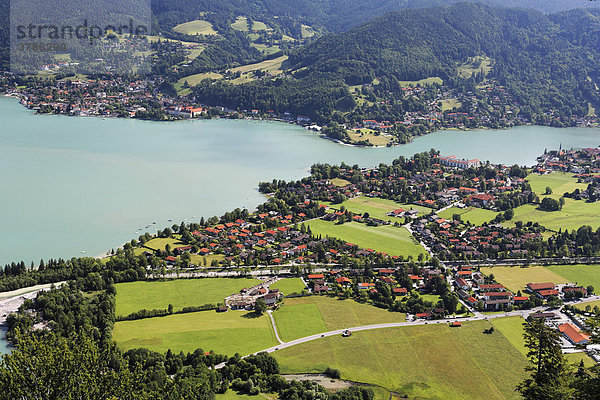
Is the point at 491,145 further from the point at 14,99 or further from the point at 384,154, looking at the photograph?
the point at 14,99

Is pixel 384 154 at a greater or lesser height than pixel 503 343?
greater

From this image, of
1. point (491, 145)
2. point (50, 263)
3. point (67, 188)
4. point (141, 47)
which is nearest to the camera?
point (50, 263)

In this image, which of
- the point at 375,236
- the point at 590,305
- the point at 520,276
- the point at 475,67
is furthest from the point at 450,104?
the point at 590,305

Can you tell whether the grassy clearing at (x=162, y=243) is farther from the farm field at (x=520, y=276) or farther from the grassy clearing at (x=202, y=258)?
the farm field at (x=520, y=276)

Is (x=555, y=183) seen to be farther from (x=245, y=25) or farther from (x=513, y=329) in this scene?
(x=245, y=25)

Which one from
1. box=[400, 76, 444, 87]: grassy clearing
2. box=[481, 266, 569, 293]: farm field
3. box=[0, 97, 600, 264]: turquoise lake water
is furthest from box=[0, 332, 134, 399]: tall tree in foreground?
box=[400, 76, 444, 87]: grassy clearing

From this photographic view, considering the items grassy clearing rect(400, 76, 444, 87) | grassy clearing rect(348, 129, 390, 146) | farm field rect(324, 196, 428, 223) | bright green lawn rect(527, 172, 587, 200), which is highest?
grassy clearing rect(400, 76, 444, 87)

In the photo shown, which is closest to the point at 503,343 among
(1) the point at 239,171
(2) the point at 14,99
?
(1) the point at 239,171

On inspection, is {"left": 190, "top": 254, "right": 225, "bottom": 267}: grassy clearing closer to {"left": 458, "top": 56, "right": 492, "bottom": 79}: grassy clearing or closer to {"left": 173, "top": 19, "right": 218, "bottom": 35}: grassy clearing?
{"left": 458, "top": 56, "right": 492, "bottom": 79}: grassy clearing
